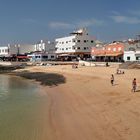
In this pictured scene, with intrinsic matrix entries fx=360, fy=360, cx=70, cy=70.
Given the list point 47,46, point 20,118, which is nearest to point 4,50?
point 47,46

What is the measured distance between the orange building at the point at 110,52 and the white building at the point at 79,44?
15835mm

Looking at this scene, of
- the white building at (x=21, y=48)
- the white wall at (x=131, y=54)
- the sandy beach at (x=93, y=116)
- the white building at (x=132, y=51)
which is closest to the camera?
the sandy beach at (x=93, y=116)

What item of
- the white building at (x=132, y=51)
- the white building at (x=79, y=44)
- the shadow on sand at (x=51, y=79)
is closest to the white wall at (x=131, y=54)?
the white building at (x=132, y=51)

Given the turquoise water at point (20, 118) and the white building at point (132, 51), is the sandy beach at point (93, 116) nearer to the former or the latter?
the turquoise water at point (20, 118)

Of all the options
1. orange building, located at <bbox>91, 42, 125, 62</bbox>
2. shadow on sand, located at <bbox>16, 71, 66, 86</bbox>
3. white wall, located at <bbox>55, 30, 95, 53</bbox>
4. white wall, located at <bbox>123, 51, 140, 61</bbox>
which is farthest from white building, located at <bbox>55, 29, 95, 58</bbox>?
shadow on sand, located at <bbox>16, 71, 66, 86</bbox>

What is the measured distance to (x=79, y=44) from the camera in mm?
119875

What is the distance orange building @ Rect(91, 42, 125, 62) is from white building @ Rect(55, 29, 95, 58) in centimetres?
1584

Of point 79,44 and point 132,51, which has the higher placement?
point 79,44

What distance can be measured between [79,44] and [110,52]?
29302mm

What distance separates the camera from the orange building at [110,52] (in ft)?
285

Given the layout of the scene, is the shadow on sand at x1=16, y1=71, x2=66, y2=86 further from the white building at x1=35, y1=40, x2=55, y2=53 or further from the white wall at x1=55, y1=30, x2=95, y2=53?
the white building at x1=35, y1=40, x2=55, y2=53

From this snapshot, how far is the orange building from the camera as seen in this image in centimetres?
8673

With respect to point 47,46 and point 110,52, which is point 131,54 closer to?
point 110,52

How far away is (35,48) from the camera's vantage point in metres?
149
